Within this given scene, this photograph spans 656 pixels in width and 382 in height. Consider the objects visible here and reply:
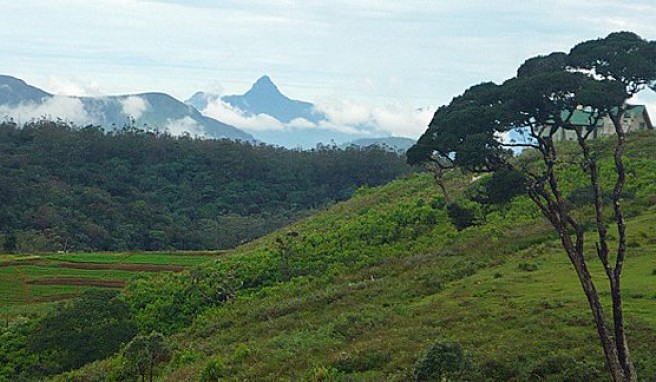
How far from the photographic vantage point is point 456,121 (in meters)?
13.7

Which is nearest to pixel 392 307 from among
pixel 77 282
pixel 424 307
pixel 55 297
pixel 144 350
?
pixel 424 307

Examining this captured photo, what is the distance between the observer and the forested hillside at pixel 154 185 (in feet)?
227

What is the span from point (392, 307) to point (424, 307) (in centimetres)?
107

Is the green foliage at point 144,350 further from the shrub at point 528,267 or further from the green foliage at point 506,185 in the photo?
the shrub at point 528,267

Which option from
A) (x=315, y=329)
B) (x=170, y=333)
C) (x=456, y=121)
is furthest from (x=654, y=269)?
(x=170, y=333)

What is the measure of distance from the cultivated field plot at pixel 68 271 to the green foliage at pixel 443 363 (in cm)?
2772

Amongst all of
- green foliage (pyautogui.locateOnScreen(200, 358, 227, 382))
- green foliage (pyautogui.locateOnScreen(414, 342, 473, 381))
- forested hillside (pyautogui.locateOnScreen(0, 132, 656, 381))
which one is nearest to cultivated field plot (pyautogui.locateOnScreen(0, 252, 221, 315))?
forested hillside (pyautogui.locateOnScreen(0, 132, 656, 381))

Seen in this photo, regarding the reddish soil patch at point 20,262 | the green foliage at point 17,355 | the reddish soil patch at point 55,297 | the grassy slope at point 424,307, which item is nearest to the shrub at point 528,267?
the grassy slope at point 424,307

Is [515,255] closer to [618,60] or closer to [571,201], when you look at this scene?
[571,201]

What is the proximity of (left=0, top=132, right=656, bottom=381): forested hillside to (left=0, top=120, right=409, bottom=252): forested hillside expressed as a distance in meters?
35.8

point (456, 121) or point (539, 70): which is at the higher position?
point (539, 70)

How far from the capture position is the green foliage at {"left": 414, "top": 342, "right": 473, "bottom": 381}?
10.7m

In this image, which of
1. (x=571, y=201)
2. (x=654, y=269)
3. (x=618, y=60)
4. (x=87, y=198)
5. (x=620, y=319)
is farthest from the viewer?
(x=87, y=198)

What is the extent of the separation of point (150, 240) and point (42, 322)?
1764 inches
